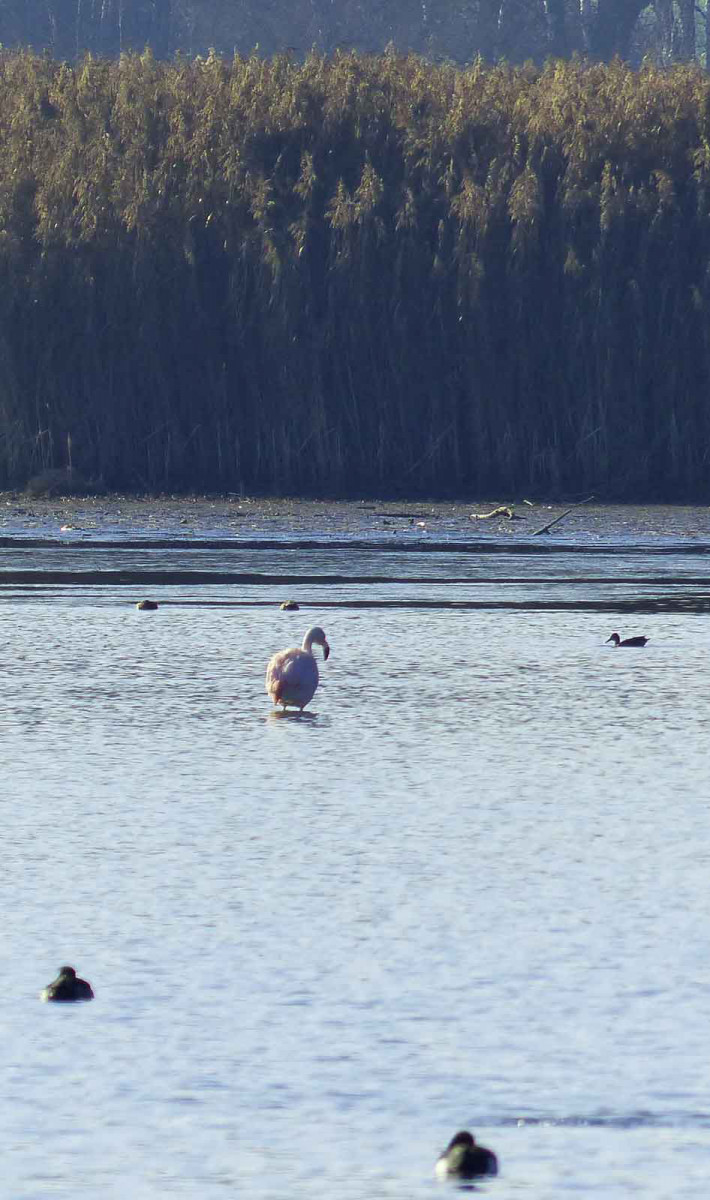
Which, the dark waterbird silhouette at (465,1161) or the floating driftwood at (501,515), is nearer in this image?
the dark waterbird silhouette at (465,1161)

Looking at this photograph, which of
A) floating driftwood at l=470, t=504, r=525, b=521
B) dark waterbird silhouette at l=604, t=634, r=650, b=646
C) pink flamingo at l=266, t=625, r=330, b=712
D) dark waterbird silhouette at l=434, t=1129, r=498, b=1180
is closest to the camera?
dark waterbird silhouette at l=434, t=1129, r=498, b=1180

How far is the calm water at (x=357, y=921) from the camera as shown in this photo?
438 centimetres

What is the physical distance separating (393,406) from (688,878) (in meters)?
16.9

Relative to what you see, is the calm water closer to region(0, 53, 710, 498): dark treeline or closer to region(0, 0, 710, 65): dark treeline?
region(0, 53, 710, 498): dark treeline

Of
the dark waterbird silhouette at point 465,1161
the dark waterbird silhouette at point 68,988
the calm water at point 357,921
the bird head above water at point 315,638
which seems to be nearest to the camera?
the dark waterbird silhouette at point 465,1161

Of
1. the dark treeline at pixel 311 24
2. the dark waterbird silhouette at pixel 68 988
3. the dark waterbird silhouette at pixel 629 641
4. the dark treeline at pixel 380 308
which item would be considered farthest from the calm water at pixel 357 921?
the dark treeline at pixel 311 24

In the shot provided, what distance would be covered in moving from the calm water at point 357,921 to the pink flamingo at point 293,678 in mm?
120

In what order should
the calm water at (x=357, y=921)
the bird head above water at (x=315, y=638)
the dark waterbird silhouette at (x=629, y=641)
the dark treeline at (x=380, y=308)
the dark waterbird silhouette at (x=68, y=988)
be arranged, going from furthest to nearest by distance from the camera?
the dark treeline at (x=380, y=308)
the dark waterbird silhouette at (x=629, y=641)
the bird head above water at (x=315, y=638)
the dark waterbird silhouette at (x=68, y=988)
the calm water at (x=357, y=921)

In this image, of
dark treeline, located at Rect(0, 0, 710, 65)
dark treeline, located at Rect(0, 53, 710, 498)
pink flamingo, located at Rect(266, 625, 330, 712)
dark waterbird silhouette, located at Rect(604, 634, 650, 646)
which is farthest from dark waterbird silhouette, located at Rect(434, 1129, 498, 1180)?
dark treeline, located at Rect(0, 0, 710, 65)

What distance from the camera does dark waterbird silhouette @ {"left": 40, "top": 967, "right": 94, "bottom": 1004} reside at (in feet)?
17.1

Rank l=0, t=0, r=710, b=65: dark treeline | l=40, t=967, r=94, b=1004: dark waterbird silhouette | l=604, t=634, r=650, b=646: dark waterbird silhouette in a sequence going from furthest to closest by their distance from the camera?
l=0, t=0, r=710, b=65: dark treeline → l=604, t=634, r=650, b=646: dark waterbird silhouette → l=40, t=967, r=94, b=1004: dark waterbird silhouette

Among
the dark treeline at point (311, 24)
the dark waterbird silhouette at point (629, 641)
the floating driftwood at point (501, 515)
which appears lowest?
the dark waterbird silhouette at point (629, 641)

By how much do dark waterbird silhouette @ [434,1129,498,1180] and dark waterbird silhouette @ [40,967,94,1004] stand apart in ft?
4.21

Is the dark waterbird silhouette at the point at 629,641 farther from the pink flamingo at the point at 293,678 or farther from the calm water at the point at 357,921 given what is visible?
the pink flamingo at the point at 293,678
